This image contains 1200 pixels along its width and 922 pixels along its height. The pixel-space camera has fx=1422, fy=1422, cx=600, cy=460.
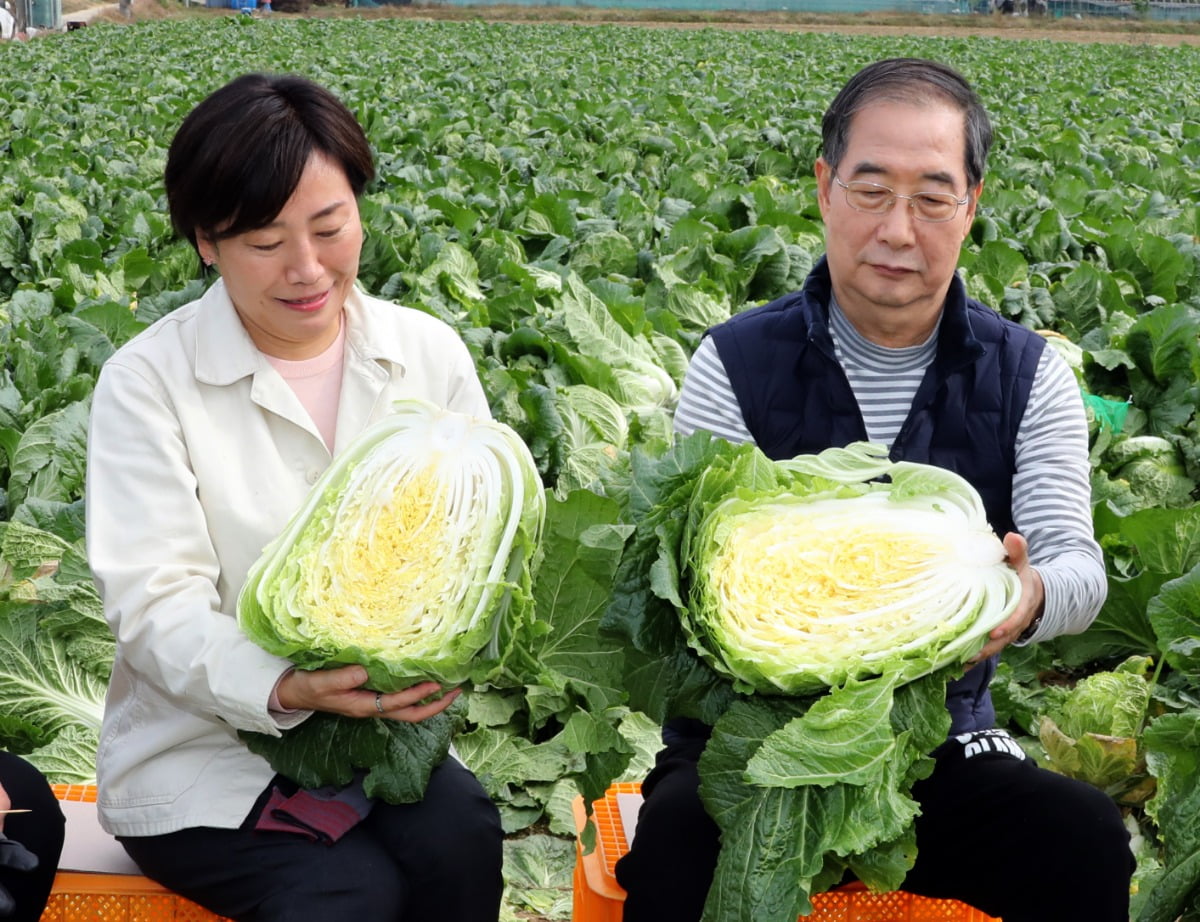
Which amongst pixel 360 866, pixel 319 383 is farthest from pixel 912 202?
pixel 360 866

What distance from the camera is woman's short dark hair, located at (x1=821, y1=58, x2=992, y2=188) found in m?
2.43

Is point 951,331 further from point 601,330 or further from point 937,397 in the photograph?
point 601,330

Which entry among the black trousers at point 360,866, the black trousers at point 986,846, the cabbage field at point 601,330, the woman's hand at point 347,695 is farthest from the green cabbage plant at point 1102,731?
the woman's hand at point 347,695

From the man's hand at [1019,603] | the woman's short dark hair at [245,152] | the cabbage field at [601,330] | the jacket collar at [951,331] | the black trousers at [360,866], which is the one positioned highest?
the woman's short dark hair at [245,152]

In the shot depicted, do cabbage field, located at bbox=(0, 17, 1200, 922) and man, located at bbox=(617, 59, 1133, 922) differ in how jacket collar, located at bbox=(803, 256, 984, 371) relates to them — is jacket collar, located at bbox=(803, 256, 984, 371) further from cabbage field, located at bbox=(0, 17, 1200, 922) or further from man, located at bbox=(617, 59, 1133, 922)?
cabbage field, located at bbox=(0, 17, 1200, 922)

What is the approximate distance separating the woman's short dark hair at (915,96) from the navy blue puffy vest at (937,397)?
9.6 inches

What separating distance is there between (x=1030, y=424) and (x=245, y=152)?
142cm

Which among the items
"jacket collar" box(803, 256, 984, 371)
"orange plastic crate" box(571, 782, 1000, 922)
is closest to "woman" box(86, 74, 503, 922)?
"orange plastic crate" box(571, 782, 1000, 922)

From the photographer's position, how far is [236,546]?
2.34 meters

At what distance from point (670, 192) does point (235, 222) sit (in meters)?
7.29

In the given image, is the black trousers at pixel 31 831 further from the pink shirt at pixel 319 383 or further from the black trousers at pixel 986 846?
the black trousers at pixel 986 846

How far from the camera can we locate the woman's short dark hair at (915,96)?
7.98 ft

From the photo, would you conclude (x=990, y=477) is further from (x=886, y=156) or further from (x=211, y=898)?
(x=211, y=898)

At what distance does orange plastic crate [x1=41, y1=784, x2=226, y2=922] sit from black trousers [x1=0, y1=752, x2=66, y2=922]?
→ 0.19ft
